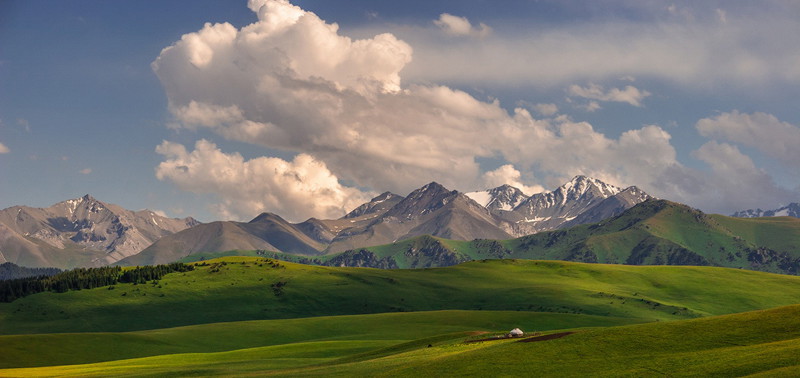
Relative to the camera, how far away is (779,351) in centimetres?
5616

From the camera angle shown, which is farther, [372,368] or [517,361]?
[372,368]

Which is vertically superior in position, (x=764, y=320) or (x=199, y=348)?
(x=764, y=320)

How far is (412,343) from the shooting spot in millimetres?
109188

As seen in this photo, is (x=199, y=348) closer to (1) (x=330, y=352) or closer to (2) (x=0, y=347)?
(2) (x=0, y=347)

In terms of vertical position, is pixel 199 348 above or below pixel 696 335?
below

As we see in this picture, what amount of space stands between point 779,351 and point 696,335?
492 inches

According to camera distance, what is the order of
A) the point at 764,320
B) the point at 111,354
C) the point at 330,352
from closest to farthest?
the point at 764,320
the point at 330,352
the point at 111,354

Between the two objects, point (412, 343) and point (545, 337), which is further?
point (412, 343)

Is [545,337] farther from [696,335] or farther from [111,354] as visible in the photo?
[111,354]

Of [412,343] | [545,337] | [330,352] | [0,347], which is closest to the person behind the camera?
[545,337]

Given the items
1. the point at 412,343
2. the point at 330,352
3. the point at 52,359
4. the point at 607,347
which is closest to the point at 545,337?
the point at 607,347

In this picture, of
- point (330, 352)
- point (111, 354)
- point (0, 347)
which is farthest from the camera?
point (111, 354)

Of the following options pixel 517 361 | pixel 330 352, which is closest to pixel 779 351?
pixel 517 361

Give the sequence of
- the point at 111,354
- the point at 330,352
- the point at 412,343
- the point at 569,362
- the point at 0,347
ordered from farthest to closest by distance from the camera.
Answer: the point at 111,354
the point at 0,347
the point at 330,352
the point at 412,343
the point at 569,362
